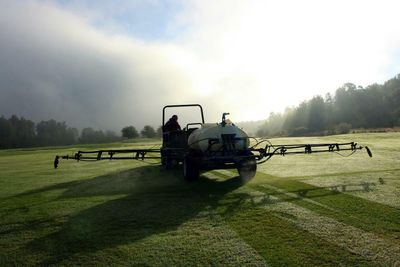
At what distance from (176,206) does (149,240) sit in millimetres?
2874

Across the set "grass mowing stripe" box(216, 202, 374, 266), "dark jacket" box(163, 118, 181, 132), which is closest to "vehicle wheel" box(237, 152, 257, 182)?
"grass mowing stripe" box(216, 202, 374, 266)

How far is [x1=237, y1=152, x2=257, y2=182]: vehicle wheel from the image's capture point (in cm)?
1306

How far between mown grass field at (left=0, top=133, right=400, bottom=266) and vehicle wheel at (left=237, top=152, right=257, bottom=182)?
0.70 meters

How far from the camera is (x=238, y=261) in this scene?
5449 millimetres

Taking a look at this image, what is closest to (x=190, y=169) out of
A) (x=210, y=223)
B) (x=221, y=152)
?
(x=221, y=152)

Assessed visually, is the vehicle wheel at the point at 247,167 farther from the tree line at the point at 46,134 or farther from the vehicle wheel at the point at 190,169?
the tree line at the point at 46,134

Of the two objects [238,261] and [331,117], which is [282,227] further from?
[331,117]

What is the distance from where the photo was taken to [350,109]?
4289 inches

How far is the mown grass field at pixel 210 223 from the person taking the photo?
18.7 feet

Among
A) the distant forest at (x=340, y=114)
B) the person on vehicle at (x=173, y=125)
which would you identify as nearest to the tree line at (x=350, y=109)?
the distant forest at (x=340, y=114)

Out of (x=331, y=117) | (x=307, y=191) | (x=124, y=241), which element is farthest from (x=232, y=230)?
(x=331, y=117)

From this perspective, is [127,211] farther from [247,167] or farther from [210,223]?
[247,167]

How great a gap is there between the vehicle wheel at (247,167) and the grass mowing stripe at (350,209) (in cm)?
166

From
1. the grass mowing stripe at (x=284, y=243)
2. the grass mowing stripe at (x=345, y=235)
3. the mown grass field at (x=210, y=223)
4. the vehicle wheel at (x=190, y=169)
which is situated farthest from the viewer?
the vehicle wheel at (x=190, y=169)
